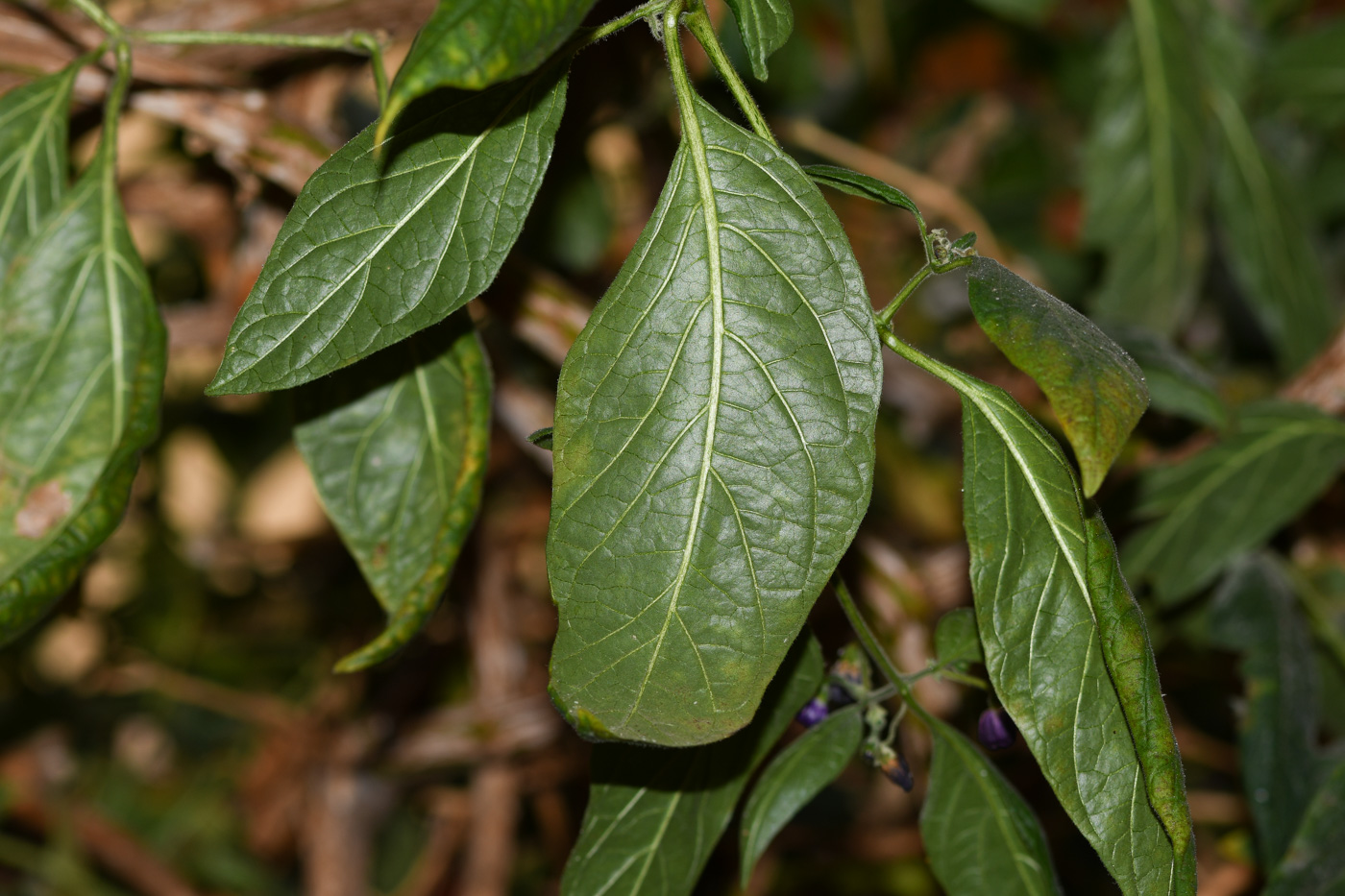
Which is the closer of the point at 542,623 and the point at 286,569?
the point at 542,623

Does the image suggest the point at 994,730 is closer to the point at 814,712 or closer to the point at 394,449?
the point at 814,712

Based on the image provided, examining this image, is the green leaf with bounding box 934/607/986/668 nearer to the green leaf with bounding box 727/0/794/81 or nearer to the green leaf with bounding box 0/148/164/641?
the green leaf with bounding box 727/0/794/81

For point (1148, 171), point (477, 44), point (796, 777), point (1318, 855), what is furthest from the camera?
point (1148, 171)

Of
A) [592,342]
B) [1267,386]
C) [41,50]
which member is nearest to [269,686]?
[41,50]

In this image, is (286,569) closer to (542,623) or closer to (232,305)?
(542,623)

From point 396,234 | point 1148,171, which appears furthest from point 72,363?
point 1148,171

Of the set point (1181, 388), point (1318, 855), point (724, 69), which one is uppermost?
point (724, 69)

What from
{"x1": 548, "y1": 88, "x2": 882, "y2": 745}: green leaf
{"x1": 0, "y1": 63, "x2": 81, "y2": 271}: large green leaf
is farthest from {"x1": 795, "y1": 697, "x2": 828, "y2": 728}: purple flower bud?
{"x1": 0, "y1": 63, "x2": 81, "y2": 271}: large green leaf
